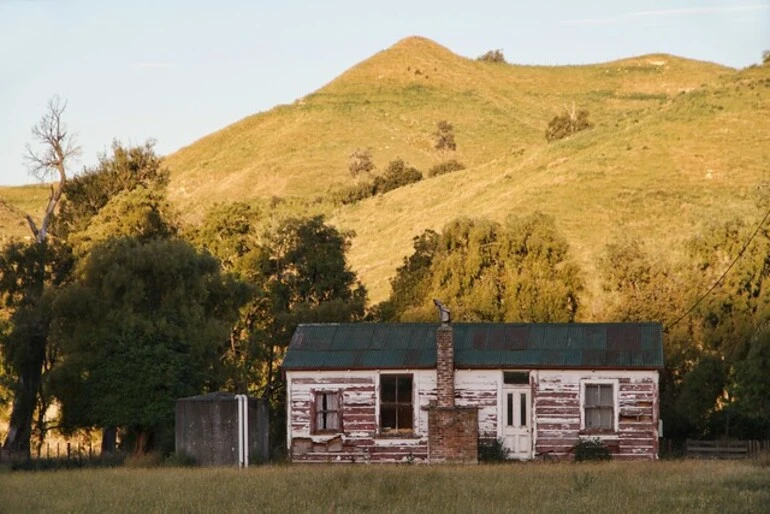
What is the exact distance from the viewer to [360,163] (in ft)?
421

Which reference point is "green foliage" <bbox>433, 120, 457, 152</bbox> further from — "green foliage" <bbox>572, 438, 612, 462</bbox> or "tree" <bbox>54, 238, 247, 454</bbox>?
"green foliage" <bbox>572, 438, 612, 462</bbox>

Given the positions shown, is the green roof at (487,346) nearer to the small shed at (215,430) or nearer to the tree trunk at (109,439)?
the small shed at (215,430)

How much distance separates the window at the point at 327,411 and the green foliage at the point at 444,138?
99997 millimetres

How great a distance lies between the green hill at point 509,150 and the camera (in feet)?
278

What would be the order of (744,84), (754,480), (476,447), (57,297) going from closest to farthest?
(754,480), (476,447), (57,297), (744,84)

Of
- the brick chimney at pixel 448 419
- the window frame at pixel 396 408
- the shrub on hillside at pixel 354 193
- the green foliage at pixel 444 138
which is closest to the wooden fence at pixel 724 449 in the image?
the brick chimney at pixel 448 419

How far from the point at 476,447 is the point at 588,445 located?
277 cm

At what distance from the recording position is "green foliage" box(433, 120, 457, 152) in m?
136

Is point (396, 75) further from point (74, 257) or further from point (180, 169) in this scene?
point (74, 257)

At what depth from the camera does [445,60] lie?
169 m

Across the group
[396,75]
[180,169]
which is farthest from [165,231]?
[396,75]

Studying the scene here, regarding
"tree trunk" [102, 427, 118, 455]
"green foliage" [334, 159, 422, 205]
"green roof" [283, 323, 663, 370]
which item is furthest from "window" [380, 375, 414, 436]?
"green foliage" [334, 159, 422, 205]

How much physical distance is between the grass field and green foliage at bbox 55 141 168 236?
24.6 metres

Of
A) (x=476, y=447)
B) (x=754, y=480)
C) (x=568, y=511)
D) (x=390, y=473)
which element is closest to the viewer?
(x=568, y=511)
